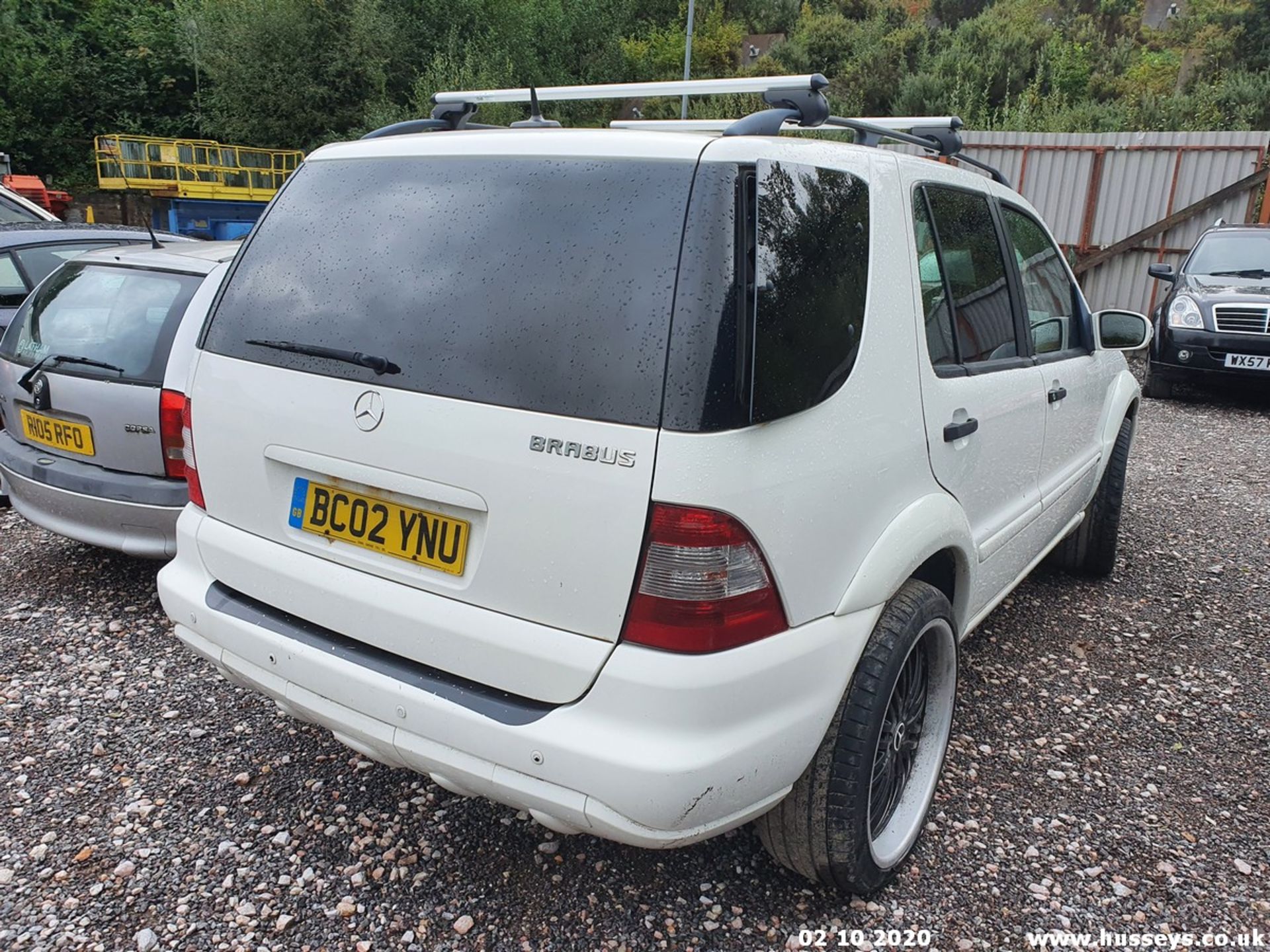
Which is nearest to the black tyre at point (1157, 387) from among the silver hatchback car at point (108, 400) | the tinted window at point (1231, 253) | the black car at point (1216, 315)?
the black car at point (1216, 315)

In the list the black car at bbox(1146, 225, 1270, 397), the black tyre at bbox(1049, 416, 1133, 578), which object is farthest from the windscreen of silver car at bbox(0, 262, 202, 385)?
the black car at bbox(1146, 225, 1270, 397)

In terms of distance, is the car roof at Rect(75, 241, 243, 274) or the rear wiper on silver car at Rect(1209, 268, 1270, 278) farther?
the rear wiper on silver car at Rect(1209, 268, 1270, 278)

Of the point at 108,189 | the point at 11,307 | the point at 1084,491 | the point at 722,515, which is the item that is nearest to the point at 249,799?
the point at 722,515

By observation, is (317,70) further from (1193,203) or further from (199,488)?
(199,488)

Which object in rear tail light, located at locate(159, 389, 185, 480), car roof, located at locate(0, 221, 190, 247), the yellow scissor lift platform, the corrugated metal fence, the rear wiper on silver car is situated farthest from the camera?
the yellow scissor lift platform

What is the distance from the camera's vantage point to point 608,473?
166 cm

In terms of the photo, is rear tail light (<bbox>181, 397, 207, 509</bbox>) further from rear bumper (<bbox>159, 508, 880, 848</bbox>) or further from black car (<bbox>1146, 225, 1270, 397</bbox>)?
black car (<bbox>1146, 225, 1270, 397</bbox>)

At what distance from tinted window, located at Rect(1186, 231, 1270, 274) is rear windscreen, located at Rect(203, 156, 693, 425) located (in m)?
9.68

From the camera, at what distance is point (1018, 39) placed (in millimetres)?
28234

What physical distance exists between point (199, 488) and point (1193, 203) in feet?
43.8

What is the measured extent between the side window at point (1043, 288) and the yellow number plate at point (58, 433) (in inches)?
142

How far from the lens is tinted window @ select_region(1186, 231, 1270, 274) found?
915 centimetres

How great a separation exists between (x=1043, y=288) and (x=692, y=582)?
2390 mm

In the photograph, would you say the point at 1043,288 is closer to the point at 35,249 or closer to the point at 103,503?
the point at 103,503
